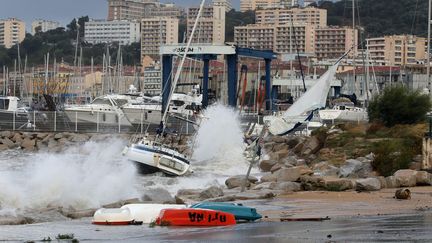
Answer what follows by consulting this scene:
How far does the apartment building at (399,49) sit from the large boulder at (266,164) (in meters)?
135

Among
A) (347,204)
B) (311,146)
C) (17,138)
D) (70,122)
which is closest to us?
(347,204)

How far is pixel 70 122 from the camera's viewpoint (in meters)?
66.6

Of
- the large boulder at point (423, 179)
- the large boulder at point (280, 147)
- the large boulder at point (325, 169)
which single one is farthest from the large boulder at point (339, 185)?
the large boulder at point (280, 147)

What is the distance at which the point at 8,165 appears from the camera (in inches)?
1825

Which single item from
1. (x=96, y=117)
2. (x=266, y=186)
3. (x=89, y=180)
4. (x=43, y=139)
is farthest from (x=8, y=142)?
(x=266, y=186)

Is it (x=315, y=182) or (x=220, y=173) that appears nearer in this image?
(x=315, y=182)

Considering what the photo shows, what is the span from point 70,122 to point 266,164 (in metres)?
24.6

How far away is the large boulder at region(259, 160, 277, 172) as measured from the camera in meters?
44.5

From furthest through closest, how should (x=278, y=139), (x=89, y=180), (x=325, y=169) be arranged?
1. (x=278, y=139)
2. (x=325, y=169)
3. (x=89, y=180)

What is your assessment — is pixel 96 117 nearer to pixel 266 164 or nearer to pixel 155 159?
pixel 266 164

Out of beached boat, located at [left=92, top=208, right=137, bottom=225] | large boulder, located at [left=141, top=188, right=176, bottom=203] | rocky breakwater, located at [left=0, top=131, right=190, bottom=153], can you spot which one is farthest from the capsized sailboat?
rocky breakwater, located at [left=0, top=131, right=190, bottom=153]

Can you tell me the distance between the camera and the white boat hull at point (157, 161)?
40531 millimetres

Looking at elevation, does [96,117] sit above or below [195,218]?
below

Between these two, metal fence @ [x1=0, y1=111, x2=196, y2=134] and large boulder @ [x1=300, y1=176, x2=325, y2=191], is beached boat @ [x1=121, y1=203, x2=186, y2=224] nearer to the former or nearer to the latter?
large boulder @ [x1=300, y1=176, x2=325, y2=191]
